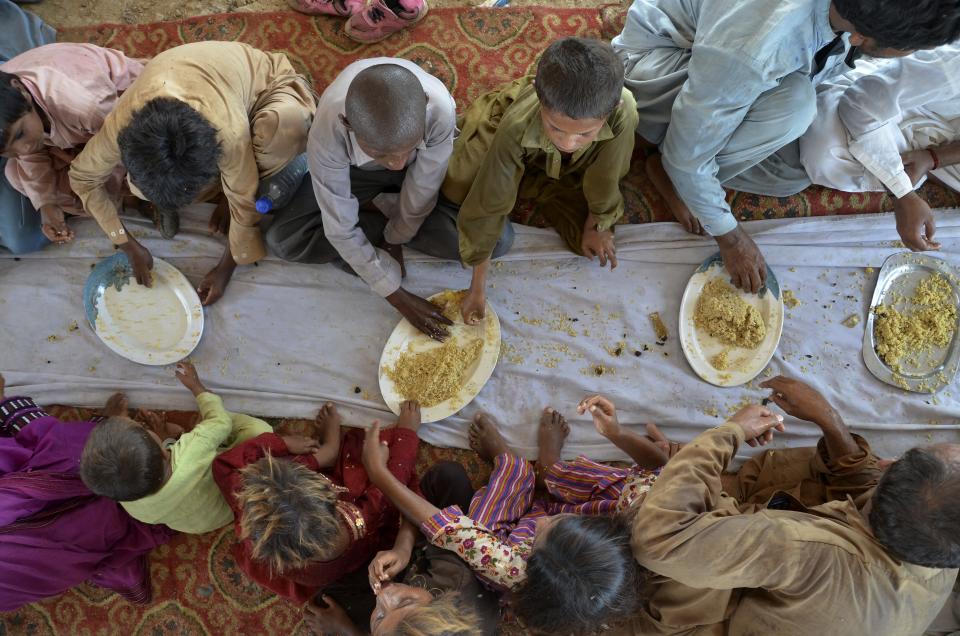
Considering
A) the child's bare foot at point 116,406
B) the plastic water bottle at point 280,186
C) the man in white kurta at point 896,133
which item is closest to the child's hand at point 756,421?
the man in white kurta at point 896,133

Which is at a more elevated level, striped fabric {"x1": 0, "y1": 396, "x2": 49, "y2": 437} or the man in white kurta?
the man in white kurta

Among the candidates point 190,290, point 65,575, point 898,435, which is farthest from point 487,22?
point 65,575

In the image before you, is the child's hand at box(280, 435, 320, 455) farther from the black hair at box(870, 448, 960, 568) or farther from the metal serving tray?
the metal serving tray

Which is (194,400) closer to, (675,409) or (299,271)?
(299,271)

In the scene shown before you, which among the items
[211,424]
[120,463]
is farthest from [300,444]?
[120,463]

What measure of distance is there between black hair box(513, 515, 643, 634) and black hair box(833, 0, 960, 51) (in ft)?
4.65

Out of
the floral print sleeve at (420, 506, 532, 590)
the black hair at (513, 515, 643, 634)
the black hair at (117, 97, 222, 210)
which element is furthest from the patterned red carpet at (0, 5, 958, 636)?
the black hair at (117, 97, 222, 210)

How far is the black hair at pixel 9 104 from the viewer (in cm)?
189

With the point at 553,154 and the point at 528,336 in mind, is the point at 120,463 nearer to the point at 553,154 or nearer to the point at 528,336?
the point at 528,336

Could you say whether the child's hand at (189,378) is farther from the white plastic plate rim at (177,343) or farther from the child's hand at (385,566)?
the child's hand at (385,566)

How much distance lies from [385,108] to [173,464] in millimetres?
1429

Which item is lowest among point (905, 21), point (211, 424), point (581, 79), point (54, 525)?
point (54, 525)

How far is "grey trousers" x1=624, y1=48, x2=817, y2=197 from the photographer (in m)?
1.85

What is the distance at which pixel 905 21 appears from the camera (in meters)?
1.30
